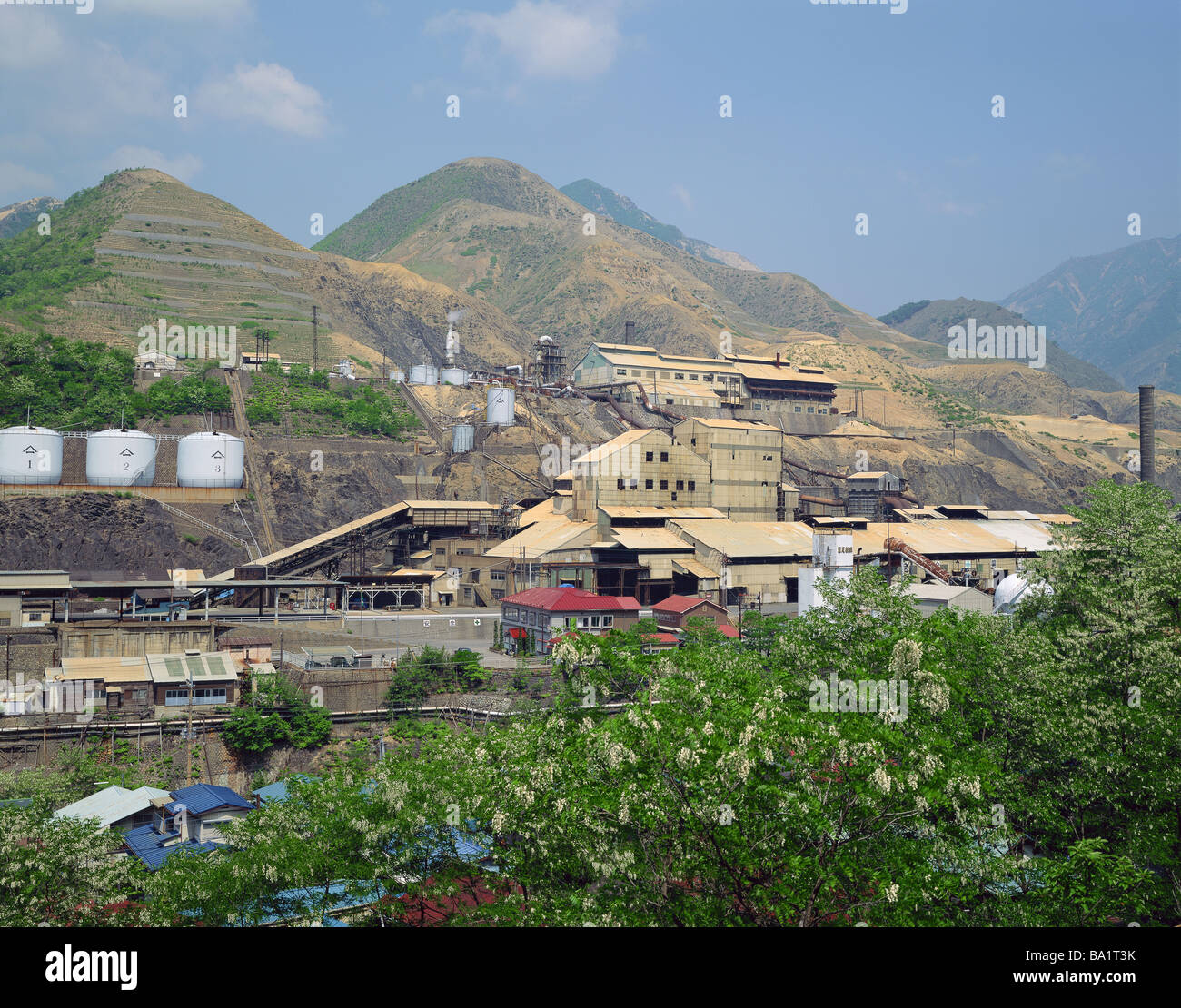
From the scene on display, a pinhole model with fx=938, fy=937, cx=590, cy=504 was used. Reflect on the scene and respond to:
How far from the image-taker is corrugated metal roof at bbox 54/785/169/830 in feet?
113

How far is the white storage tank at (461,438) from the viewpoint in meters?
103

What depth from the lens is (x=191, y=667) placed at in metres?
48.5

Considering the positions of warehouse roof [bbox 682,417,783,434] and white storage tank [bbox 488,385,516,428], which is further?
white storage tank [bbox 488,385,516,428]

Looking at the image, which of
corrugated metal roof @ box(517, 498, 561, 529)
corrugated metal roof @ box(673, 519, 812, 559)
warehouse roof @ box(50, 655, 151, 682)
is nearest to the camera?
warehouse roof @ box(50, 655, 151, 682)

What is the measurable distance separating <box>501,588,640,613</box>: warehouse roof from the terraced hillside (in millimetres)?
76812

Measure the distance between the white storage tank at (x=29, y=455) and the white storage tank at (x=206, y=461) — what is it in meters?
9.58

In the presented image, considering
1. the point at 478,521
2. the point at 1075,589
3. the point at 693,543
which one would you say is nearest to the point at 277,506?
→ the point at 478,521

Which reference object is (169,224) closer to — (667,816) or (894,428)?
(894,428)

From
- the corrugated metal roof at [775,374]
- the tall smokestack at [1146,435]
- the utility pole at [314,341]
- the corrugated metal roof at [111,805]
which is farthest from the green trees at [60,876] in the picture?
the corrugated metal roof at [775,374]

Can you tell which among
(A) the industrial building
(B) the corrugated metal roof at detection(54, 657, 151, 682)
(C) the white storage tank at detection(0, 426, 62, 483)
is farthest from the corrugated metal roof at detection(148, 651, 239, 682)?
(A) the industrial building

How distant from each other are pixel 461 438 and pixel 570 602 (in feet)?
156

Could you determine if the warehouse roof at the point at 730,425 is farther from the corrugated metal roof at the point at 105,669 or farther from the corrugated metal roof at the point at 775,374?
the corrugated metal roof at the point at 105,669

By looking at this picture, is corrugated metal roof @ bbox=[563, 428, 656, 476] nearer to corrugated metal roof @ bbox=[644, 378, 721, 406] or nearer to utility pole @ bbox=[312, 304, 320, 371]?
corrugated metal roof @ bbox=[644, 378, 721, 406]

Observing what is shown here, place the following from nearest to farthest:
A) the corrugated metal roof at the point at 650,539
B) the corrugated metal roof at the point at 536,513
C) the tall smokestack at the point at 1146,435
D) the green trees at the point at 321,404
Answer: the corrugated metal roof at the point at 650,539
the tall smokestack at the point at 1146,435
the corrugated metal roof at the point at 536,513
the green trees at the point at 321,404
